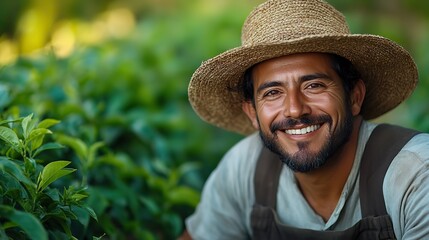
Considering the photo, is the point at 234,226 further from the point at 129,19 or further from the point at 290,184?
the point at 129,19

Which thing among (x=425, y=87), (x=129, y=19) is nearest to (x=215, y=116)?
(x=425, y=87)

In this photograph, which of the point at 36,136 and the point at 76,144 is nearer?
the point at 36,136

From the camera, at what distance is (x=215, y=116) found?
394 centimetres

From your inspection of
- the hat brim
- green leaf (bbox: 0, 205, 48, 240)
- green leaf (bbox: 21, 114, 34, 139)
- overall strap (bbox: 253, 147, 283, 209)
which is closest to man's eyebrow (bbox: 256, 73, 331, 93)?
the hat brim

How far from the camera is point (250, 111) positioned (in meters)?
3.71

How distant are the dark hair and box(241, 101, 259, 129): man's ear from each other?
0.04 metres

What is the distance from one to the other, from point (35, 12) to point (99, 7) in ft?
5.20

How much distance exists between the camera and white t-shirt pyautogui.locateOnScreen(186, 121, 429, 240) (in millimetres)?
3037

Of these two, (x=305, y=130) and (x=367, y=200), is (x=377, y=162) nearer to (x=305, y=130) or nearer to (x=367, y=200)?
(x=367, y=200)

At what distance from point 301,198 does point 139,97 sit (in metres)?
2.16

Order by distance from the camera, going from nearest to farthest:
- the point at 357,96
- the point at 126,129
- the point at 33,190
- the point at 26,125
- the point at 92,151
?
the point at 33,190 → the point at 26,125 → the point at 357,96 → the point at 92,151 → the point at 126,129

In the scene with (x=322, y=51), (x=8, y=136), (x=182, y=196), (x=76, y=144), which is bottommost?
(x=182, y=196)

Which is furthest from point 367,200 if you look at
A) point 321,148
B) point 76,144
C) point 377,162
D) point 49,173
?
point 76,144

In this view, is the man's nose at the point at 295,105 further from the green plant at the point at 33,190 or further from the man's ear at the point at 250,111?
the green plant at the point at 33,190
